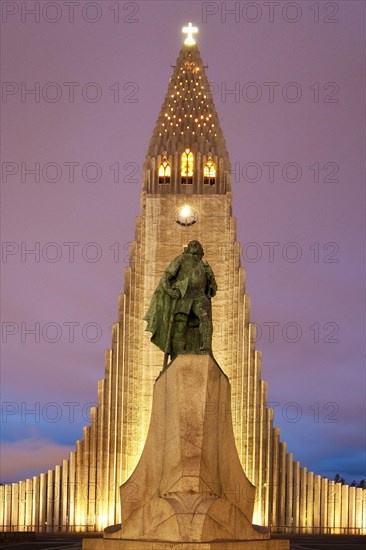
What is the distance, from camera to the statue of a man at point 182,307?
19969 millimetres

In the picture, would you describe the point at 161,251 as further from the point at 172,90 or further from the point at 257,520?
the point at 257,520

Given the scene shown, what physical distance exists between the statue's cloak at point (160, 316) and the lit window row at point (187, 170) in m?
30.6

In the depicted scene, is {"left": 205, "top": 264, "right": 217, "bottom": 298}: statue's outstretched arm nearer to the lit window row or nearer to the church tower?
the church tower

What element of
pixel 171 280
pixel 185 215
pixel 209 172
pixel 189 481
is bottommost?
pixel 189 481

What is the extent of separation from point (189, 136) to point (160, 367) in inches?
432

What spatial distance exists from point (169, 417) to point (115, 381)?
28.9 metres

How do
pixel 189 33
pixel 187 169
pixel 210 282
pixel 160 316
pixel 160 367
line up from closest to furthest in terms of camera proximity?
1. pixel 160 316
2. pixel 210 282
3. pixel 160 367
4. pixel 187 169
5. pixel 189 33

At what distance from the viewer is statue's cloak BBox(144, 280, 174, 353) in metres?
20.1

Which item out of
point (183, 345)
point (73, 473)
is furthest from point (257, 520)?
point (183, 345)

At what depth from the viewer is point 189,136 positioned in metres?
51.0

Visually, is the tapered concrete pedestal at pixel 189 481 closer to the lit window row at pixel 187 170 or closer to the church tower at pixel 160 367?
the church tower at pixel 160 367

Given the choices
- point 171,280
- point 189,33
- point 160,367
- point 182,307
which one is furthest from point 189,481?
point 189,33

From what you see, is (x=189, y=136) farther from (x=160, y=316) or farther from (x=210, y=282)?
(x=160, y=316)

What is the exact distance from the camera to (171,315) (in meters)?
20.0
